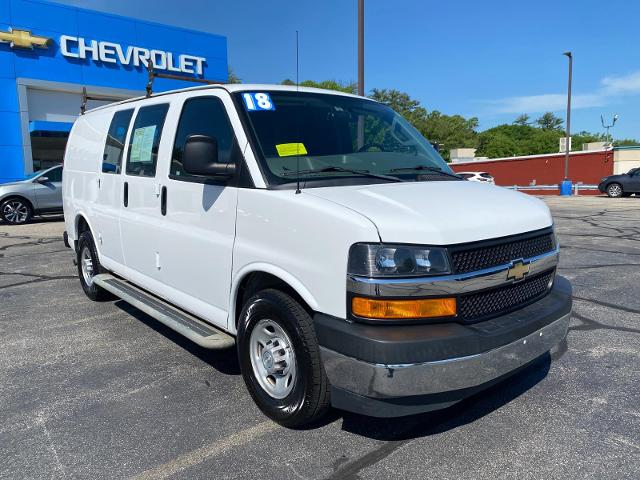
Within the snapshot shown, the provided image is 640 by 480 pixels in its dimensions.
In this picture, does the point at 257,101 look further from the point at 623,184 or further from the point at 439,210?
the point at 623,184

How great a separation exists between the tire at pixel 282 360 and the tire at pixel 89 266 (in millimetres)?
3104

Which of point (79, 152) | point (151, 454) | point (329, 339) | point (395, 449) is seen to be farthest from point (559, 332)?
point (79, 152)

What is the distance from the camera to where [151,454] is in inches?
113

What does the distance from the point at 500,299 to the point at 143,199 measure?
9.76ft

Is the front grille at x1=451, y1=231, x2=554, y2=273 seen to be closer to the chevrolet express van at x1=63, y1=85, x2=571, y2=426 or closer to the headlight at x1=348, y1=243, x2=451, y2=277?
the chevrolet express van at x1=63, y1=85, x2=571, y2=426

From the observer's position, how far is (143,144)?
451 cm

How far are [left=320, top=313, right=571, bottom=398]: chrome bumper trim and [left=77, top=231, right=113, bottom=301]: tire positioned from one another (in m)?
3.94

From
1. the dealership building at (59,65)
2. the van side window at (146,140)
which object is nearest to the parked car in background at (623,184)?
the dealership building at (59,65)

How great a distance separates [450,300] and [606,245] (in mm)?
8662

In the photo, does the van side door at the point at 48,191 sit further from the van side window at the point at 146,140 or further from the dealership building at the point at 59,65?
the van side window at the point at 146,140

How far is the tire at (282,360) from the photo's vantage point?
2801 millimetres

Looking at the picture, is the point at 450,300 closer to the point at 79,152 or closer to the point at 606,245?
the point at 79,152

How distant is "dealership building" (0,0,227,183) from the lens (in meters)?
18.7

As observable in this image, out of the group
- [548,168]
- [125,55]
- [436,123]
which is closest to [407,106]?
[436,123]
